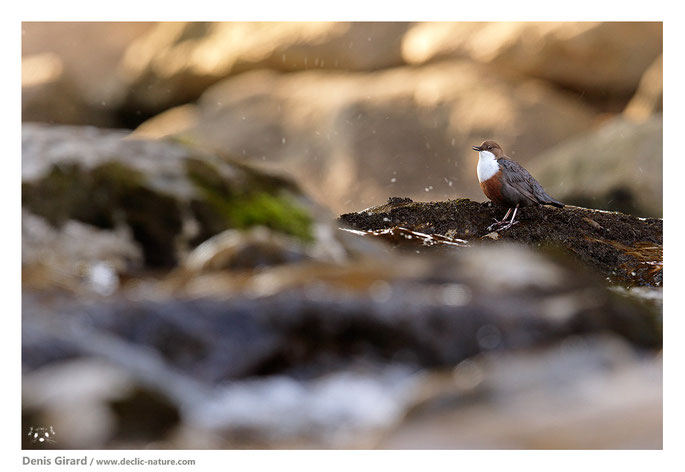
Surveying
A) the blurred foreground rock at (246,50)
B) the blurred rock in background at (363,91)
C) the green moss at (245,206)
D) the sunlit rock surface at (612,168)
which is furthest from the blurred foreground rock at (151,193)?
the sunlit rock surface at (612,168)

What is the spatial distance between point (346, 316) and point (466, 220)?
113 centimetres

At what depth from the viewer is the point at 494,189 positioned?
13.5 feet

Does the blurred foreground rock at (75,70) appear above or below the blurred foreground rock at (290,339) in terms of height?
above

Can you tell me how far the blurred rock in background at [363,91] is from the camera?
14.1 ft

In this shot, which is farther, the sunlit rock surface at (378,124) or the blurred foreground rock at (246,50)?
the blurred foreground rock at (246,50)

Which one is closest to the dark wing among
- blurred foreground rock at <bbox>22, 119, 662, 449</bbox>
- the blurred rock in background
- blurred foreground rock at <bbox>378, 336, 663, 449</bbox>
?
the blurred rock in background

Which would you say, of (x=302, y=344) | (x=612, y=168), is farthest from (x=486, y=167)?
(x=302, y=344)

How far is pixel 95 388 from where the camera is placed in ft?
10.2

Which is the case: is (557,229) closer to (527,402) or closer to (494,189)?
(494,189)

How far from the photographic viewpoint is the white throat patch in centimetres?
418

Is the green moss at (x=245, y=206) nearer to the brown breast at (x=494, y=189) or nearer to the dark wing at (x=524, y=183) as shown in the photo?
the brown breast at (x=494, y=189)

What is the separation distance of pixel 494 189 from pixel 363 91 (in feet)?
3.89

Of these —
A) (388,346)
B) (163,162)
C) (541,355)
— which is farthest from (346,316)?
(163,162)

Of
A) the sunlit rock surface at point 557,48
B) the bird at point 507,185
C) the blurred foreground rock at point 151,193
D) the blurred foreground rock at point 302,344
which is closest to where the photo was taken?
the blurred foreground rock at point 302,344
